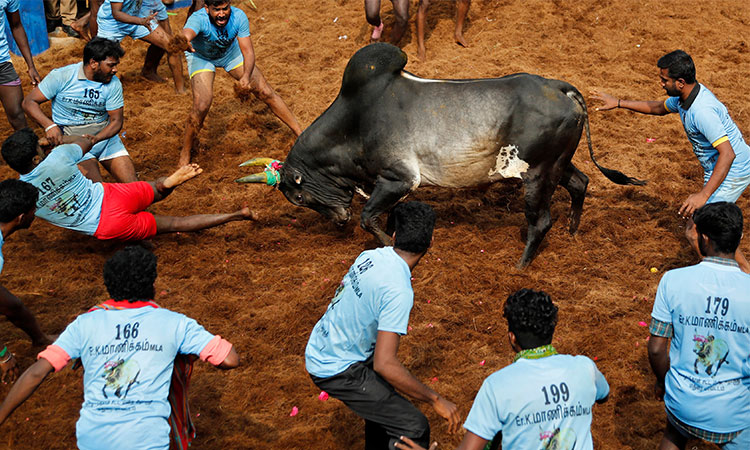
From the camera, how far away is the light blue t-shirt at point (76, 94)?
6598 mm

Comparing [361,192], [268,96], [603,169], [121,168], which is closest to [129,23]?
[268,96]

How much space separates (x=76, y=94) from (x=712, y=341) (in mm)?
5695

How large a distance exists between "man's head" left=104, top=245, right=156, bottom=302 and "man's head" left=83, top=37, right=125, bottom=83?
12.2 ft

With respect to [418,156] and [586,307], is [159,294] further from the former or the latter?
[586,307]

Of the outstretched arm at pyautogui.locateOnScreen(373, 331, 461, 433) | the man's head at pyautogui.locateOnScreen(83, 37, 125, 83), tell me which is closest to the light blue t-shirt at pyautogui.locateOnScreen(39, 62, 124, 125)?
the man's head at pyautogui.locateOnScreen(83, 37, 125, 83)

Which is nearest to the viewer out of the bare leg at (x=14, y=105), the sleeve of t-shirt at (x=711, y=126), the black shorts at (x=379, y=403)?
the black shorts at (x=379, y=403)

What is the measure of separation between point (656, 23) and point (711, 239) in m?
8.49

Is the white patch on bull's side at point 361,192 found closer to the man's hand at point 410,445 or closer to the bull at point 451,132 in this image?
the bull at point 451,132

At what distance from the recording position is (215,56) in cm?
788

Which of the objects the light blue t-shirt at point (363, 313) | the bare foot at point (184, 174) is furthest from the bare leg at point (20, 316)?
the light blue t-shirt at point (363, 313)

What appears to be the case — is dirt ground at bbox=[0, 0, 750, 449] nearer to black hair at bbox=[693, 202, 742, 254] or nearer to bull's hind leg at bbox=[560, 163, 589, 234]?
bull's hind leg at bbox=[560, 163, 589, 234]

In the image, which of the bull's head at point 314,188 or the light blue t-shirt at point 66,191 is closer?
the light blue t-shirt at point 66,191

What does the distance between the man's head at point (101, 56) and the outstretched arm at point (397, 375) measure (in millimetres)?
4410

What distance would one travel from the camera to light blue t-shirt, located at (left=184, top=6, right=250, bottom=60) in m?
7.50
